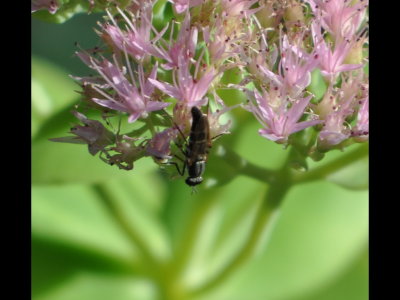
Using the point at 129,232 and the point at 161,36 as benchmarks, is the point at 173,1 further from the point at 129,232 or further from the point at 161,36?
the point at 129,232

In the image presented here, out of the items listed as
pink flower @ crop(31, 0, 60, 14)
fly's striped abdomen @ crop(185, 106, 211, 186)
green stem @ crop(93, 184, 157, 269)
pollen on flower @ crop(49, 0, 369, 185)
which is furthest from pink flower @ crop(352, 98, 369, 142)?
green stem @ crop(93, 184, 157, 269)

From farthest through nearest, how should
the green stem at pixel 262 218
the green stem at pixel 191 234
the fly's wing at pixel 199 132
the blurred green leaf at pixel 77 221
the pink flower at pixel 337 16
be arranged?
the blurred green leaf at pixel 77 221 < the green stem at pixel 191 234 < the green stem at pixel 262 218 < the pink flower at pixel 337 16 < the fly's wing at pixel 199 132

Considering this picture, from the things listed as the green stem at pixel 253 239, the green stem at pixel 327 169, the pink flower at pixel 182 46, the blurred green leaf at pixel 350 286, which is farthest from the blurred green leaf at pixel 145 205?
the pink flower at pixel 182 46

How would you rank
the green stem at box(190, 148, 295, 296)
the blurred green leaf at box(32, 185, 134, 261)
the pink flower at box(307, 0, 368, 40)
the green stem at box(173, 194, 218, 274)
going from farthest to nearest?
the blurred green leaf at box(32, 185, 134, 261)
the green stem at box(173, 194, 218, 274)
the green stem at box(190, 148, 295, 296)
the pink flower at box(307, 0, 368, 40)

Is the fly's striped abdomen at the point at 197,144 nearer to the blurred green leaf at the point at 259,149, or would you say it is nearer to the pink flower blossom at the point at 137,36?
the pink flower blossom at the point at 137,36

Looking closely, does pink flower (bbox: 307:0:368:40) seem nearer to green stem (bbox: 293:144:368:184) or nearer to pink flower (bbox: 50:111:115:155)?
green stem (bbox: 293:144:368:184)

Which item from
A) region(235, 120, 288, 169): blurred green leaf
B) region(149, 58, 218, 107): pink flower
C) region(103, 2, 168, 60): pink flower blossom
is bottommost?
region(235, 120, 288, 169): blurred green leaf

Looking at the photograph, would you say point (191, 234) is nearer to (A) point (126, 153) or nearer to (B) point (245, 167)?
(B) point (245, 167)
